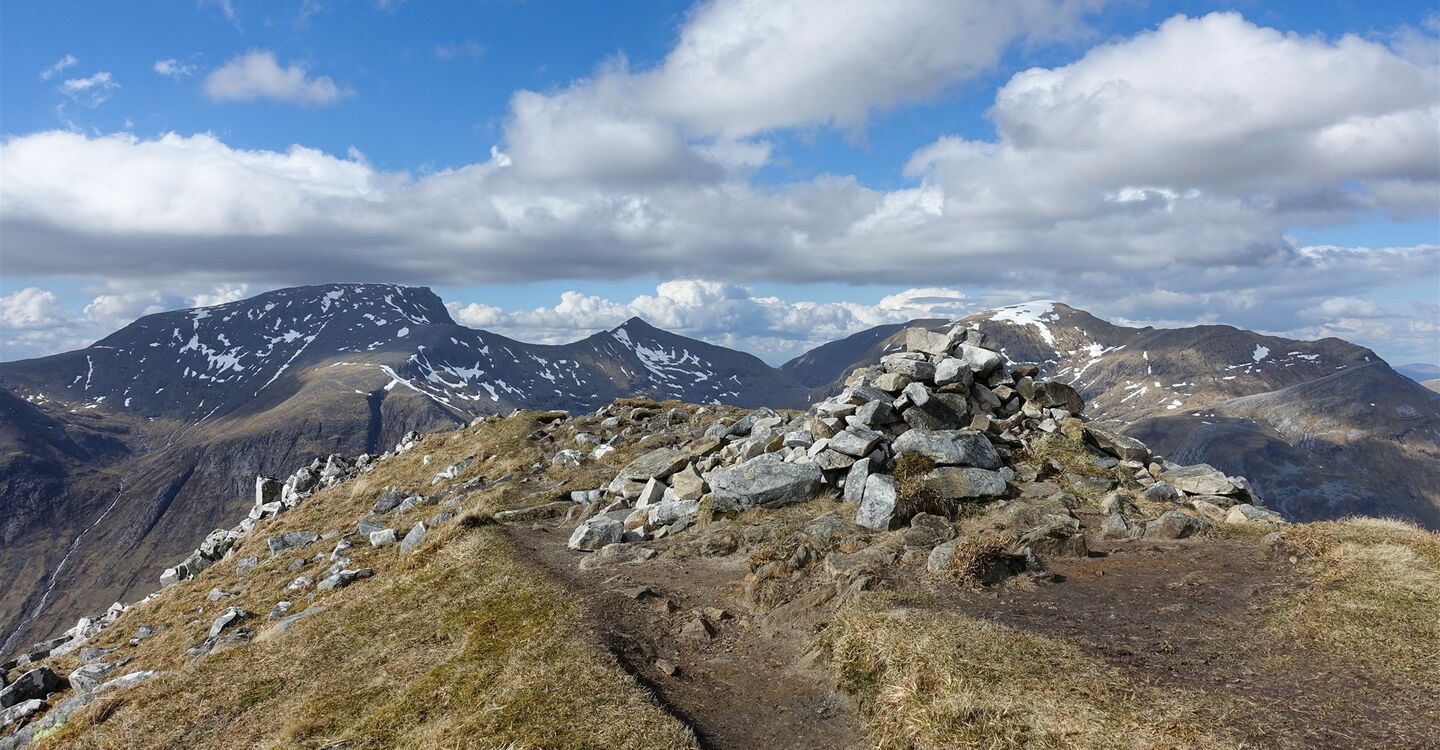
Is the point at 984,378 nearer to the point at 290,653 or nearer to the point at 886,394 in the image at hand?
the point at 886,394

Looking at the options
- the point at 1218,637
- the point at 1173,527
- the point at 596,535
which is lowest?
the point at 1218,637

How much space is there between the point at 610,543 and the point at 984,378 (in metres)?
16.9

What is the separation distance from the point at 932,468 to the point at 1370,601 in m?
10.8

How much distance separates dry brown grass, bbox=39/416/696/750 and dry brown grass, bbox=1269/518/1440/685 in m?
11.9

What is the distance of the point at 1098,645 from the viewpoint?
1334cm

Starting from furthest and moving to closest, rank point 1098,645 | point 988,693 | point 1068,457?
point 1068,457 < point 1098,645 < point 988,693

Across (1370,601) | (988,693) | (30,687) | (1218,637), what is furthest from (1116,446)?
(30,687)

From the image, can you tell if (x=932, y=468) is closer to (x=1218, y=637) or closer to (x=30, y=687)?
(x=1218, y=637)

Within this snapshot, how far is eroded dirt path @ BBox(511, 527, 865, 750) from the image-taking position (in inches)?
475

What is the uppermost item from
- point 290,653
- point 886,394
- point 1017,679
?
point 886,394

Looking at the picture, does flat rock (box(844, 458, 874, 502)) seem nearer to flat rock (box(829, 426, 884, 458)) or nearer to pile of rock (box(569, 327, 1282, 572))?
pile of rock (box(569, 327, 1282, 572))

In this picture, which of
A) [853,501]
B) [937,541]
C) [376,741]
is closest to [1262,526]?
[937,541]

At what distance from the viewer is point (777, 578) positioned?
17719mm

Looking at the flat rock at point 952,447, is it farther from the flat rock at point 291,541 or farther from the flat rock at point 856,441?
the flat rock at point 291,541
